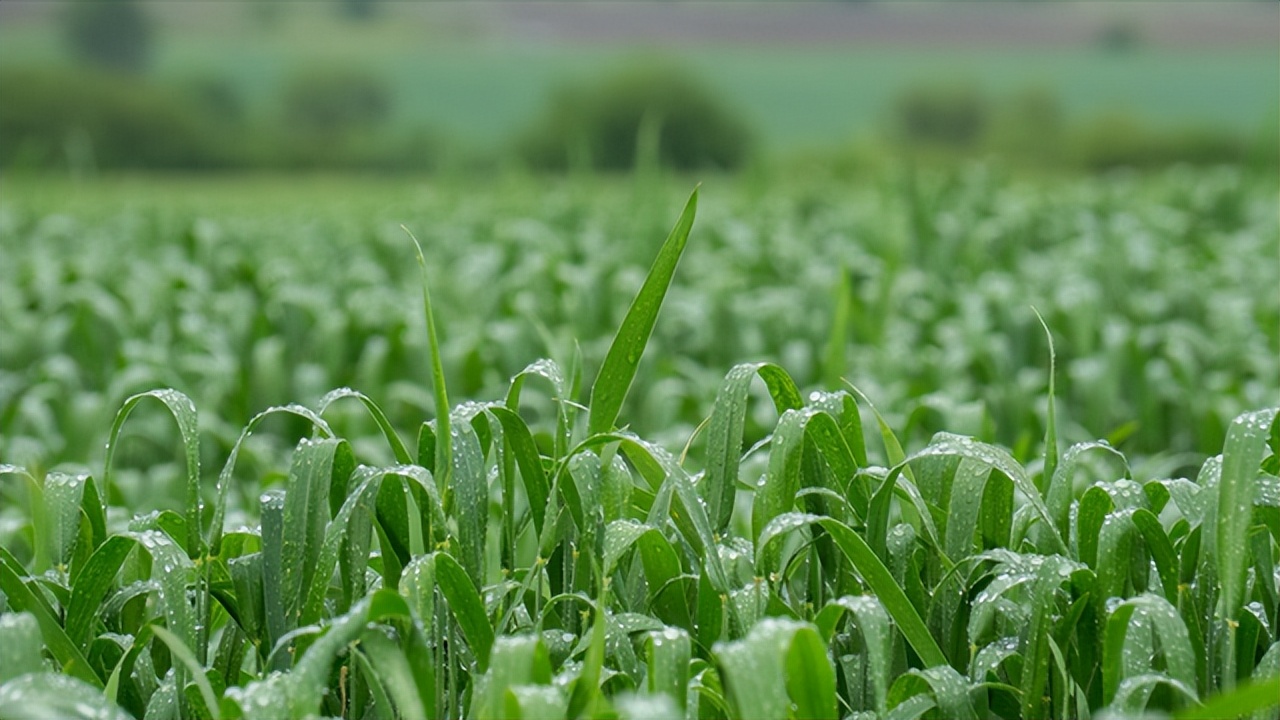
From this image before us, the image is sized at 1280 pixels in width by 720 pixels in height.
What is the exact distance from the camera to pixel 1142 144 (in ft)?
64.0

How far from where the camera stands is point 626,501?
146 cm

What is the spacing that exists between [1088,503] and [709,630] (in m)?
0.44

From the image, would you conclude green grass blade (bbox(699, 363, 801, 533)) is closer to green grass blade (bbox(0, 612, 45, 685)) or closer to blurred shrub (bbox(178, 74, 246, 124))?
green grass blade (bbox(0, 612, 45, 685))

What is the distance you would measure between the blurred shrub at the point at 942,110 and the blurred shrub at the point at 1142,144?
6.69m

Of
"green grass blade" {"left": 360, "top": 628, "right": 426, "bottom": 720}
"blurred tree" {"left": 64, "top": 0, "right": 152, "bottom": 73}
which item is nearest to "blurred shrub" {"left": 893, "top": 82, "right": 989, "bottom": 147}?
"blurred tree" {"left": 64, "top": 0, "right": 152, "bottom": 73}

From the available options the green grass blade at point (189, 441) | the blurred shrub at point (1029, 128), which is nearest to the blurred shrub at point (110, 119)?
the blurred shrub at point (1029, 128)

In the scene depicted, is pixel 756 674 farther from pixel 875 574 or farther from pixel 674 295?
pixel 674 295

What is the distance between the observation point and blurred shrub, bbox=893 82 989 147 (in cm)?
2762

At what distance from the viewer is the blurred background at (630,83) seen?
23.5m

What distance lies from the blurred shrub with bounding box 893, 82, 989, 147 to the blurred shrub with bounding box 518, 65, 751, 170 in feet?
13.8

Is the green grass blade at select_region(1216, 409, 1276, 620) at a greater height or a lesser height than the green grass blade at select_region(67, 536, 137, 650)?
greater

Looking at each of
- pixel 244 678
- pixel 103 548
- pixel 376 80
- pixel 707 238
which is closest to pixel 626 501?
pixel 244 678

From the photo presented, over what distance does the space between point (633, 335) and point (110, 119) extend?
98.7 feet

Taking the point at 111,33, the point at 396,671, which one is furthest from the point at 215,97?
the point at 396,671
